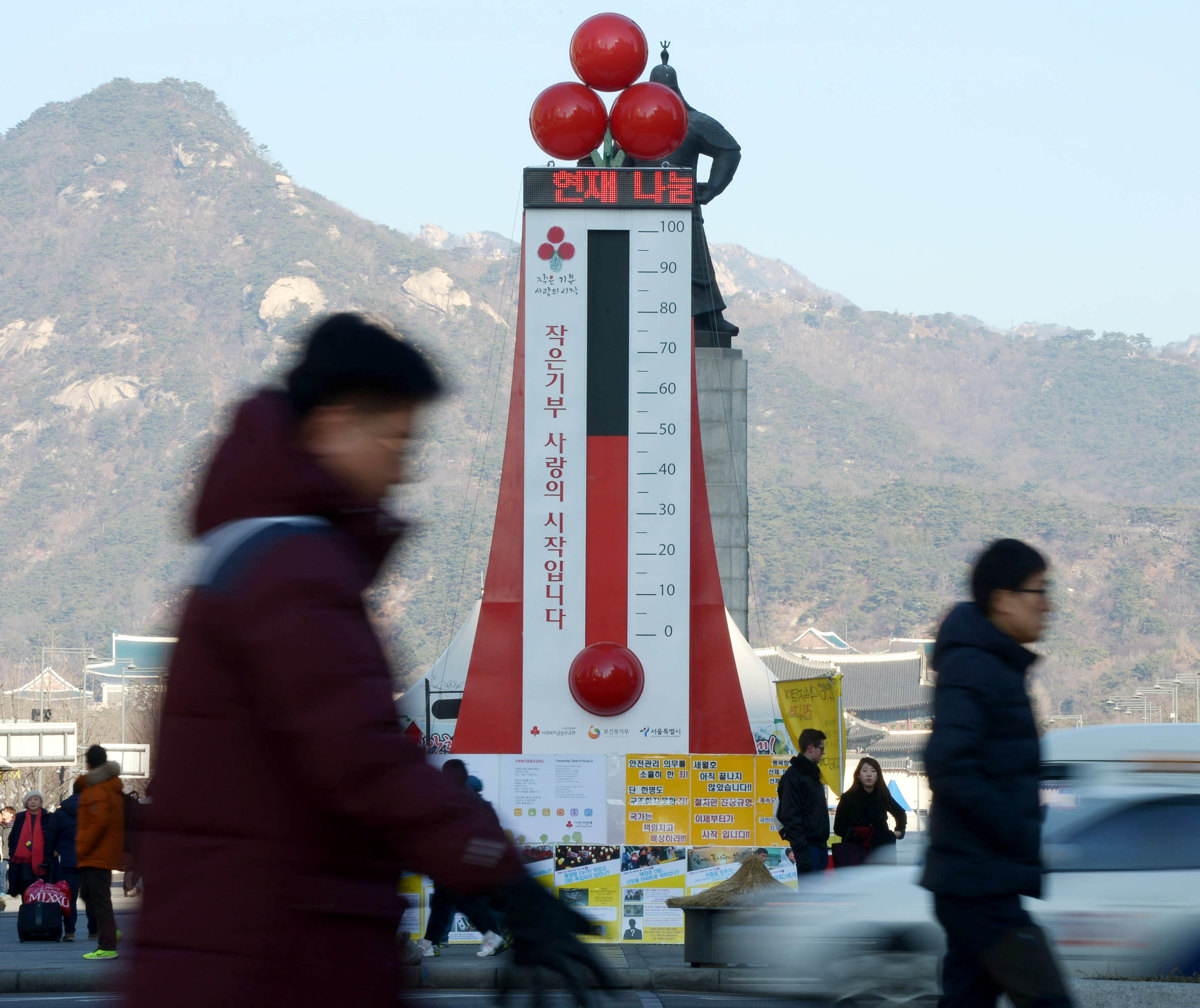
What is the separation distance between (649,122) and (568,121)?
0.72 meters

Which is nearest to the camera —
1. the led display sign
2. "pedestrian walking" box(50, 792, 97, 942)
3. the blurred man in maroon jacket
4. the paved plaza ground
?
the blurred man in maroon jacket

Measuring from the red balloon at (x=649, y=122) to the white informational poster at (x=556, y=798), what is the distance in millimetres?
5296

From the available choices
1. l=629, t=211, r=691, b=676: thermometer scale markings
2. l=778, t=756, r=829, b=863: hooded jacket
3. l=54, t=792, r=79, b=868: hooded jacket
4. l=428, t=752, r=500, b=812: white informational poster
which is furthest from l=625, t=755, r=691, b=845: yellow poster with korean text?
l=54, t=792, r=79, b=868: hooded jacket

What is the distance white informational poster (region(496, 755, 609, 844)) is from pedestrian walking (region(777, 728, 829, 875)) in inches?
63.0

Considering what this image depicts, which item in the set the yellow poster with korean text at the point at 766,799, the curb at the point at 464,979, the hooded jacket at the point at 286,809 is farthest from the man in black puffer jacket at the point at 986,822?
the yellow poster with korean text at the point at 766,799

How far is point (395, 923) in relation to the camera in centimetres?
207

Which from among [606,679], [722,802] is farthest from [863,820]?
[606,679]

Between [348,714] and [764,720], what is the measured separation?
1174 cm

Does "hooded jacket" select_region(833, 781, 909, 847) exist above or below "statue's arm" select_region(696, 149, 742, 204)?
below

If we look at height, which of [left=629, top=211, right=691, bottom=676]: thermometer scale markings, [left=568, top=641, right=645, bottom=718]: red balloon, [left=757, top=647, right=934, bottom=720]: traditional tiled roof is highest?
[left=629, top=211, right=691, bottom=676]: thermometer scale markings

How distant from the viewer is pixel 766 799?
12.7m

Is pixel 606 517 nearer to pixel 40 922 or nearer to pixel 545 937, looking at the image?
pixel 40 922

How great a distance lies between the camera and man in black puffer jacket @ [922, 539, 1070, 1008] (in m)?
3.93

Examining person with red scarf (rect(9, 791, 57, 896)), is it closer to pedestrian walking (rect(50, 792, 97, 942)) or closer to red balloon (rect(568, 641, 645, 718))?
pedestrian walking (rect(50, 792, 97, 942))
